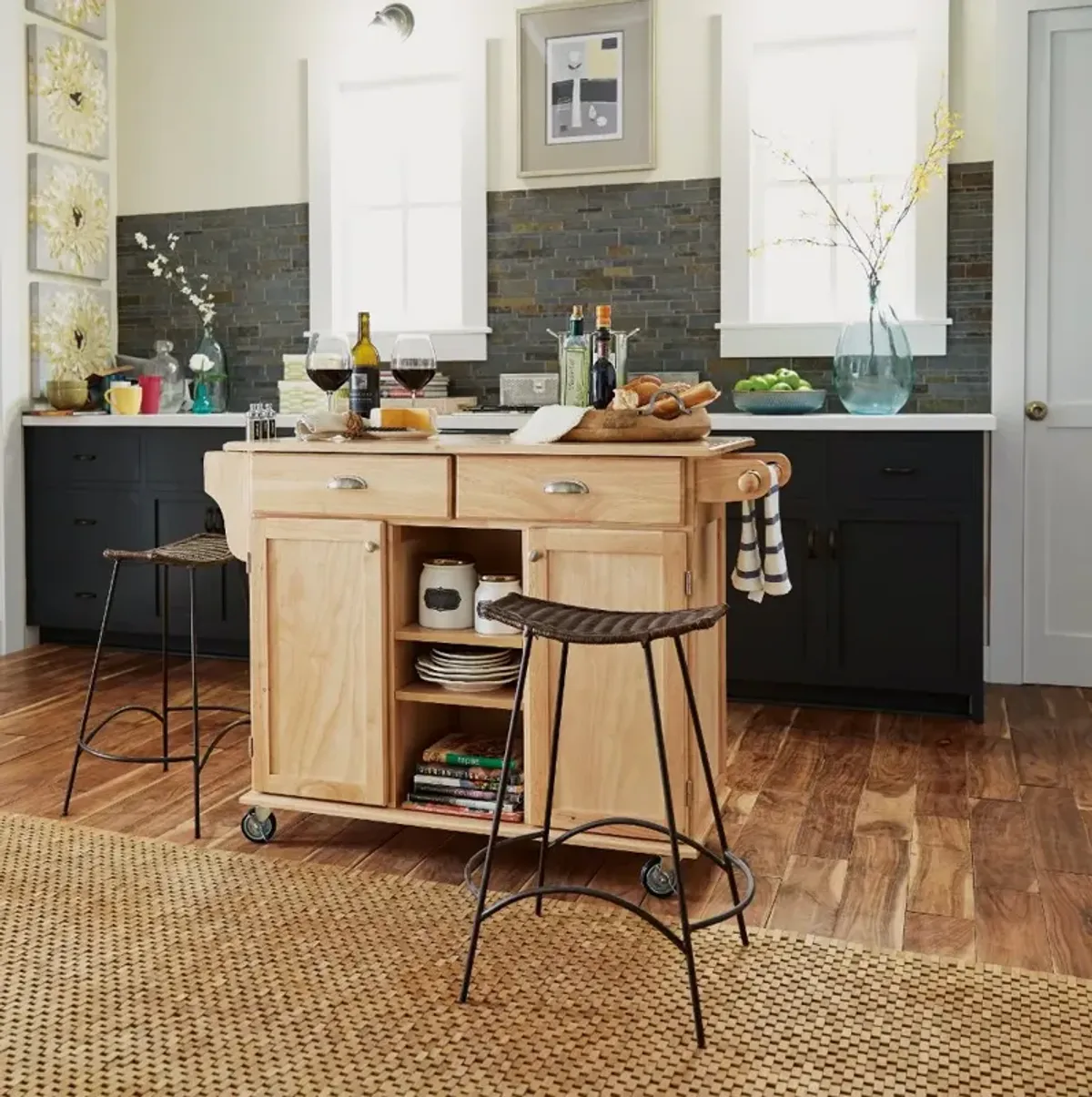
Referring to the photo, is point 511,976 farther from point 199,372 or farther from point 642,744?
point 199,372

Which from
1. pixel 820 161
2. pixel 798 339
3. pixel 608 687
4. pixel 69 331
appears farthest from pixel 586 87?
pixel 608 687

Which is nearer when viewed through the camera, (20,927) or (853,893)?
(20,927)

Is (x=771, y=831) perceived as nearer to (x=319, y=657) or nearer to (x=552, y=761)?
(x=552, y=761)

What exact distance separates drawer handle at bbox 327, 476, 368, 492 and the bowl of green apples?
208 cm

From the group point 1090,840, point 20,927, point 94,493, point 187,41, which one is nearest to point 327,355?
point 20,927

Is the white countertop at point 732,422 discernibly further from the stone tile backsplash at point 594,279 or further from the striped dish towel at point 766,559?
the striped dish towel at point 766,559

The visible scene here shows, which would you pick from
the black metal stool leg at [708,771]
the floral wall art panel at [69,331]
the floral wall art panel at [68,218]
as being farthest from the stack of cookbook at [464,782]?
the floral wall art panel at [68,218]

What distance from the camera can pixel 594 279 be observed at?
523 centimetres

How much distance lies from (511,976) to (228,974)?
0.51m

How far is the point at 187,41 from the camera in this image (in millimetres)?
5777

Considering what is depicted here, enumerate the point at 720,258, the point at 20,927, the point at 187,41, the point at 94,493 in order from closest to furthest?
the point at 20,927 < the point at 720,258 < the point at 94,493 < the point at 187,41

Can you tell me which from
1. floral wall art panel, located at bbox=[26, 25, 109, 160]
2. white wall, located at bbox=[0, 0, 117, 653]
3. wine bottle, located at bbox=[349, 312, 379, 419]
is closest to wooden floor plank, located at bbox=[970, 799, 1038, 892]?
wine bottle, located at bbox=[349, 312, 379, 419]

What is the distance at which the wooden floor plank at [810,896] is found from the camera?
2607 mm

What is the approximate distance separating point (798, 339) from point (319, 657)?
268cm
